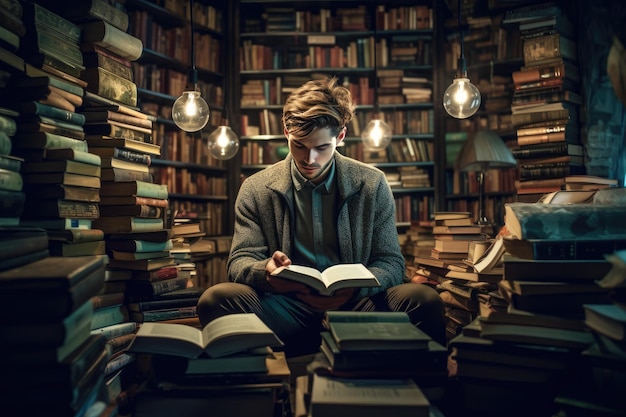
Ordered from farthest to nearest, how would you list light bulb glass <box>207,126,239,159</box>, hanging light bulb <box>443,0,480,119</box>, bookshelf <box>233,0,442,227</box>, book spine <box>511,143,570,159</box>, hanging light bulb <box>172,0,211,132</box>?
bookshelf <box>233,0,442,227</box> → light bulb glass <box>207,126,239,159</box> → book spine <box>511,143,570,159</box> → hanging light bulb <box>443,0,480,119</box> → hanging light bulb <box>172,0,211,132</box>

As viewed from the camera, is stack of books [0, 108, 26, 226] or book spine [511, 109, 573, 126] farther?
book spine [511, 109, 573, 126]

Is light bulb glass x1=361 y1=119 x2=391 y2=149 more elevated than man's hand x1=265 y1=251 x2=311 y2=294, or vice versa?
light bulb glass x1=361 y1=119 x2=391 y2=149

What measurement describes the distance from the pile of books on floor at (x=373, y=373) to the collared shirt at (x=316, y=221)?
3.04 ft

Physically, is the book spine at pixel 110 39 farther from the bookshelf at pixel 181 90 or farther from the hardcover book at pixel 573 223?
the bookshelf at pixel 181 90

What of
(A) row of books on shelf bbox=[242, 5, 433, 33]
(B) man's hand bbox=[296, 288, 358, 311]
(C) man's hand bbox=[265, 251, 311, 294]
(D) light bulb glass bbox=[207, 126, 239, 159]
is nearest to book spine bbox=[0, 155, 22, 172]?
(C) man's hand bbox=[265, 251, 311, 294]

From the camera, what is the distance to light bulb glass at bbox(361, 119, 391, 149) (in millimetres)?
4102

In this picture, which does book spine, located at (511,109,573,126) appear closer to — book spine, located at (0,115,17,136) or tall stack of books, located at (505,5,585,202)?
tall stack of books, located at (505,5,585,202)

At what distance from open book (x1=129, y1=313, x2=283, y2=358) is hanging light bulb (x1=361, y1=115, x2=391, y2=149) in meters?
2.95

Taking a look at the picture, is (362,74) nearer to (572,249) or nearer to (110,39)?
(110,39)

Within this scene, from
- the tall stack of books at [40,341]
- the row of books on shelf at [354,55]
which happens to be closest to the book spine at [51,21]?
the tall stack of books at [40,341]

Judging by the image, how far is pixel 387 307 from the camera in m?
1.94

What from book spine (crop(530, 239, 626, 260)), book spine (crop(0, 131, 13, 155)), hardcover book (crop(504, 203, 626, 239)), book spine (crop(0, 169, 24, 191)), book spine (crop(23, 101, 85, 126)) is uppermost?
book spine (crop(23, 101, 85, 126))

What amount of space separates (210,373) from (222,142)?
9.33ft

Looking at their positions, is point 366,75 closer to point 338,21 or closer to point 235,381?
point 338,21
